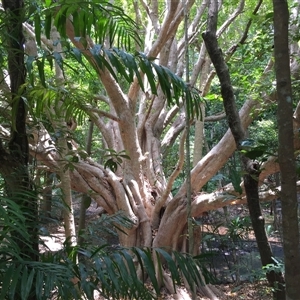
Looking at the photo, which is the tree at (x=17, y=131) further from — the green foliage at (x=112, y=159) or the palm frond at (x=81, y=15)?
the green foliage at (x=112, y=159)

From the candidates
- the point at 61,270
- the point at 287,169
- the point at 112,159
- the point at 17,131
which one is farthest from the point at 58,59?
the point at 112,159

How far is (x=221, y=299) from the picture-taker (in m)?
6.34

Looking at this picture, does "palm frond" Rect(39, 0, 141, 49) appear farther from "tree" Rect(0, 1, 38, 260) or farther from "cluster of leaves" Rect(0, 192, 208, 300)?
"cluster of leaves" Rect(0, 192, 208, 300)

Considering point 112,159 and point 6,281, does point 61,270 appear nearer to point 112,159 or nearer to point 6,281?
point 6,281

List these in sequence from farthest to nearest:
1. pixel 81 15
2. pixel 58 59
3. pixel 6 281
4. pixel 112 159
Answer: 1. pixel 112 159
2. pixel 81 15
3. pixel 58 59
4. pixel 6 281

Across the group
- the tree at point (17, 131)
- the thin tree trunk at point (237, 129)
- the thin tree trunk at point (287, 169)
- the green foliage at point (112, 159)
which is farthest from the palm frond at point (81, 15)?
the green foliage at point (112, 159)

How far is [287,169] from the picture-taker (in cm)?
142

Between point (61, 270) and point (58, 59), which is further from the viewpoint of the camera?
point (58, 59)

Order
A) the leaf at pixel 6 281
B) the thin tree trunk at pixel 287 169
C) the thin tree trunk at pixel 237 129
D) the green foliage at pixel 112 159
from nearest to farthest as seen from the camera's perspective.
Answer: the leaf at pixel 6 281
the thin tree trunk at pixel 287 169
the thin tree trunk at pixel 237 129
the green foliage at pixel 112 159

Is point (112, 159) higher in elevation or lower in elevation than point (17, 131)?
higher

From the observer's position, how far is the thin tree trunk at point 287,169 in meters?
1.42

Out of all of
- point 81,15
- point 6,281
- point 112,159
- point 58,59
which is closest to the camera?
point 6,281

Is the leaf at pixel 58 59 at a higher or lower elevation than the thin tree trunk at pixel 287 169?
higher

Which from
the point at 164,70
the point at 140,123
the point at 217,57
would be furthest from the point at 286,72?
the point at 140,123
